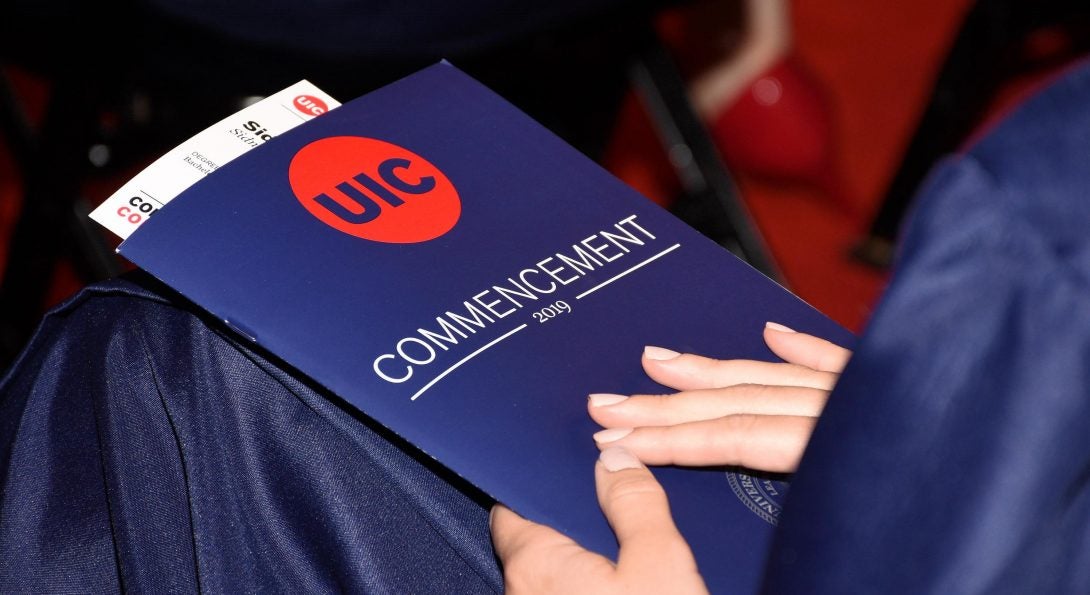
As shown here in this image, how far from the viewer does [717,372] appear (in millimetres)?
540

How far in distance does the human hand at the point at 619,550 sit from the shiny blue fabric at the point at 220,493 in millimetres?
55

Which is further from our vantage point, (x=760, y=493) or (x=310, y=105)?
(x=310, y=105)

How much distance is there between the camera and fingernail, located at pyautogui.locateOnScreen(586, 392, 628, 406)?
507 millimetres

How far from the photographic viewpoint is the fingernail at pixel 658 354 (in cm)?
54

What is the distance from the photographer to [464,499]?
0.54 meters

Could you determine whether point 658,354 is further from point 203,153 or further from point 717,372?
point 203,153

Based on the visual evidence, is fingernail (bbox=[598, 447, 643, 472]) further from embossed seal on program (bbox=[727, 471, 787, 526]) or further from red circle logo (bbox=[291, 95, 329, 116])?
red circle logo (bbox=[291, 95, 329, 116])

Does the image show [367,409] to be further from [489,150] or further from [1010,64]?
[1010,64]

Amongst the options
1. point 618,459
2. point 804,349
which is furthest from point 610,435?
point 804,349

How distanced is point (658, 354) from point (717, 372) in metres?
0.03

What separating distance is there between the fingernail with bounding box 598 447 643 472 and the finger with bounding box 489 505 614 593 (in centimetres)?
4

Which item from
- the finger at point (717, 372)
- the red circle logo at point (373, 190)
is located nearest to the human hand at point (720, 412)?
the finger at point (717, 372)

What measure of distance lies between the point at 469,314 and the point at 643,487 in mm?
110

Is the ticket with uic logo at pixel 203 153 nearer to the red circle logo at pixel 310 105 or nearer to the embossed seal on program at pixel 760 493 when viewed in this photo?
the red circle logo at pixel 310 105
